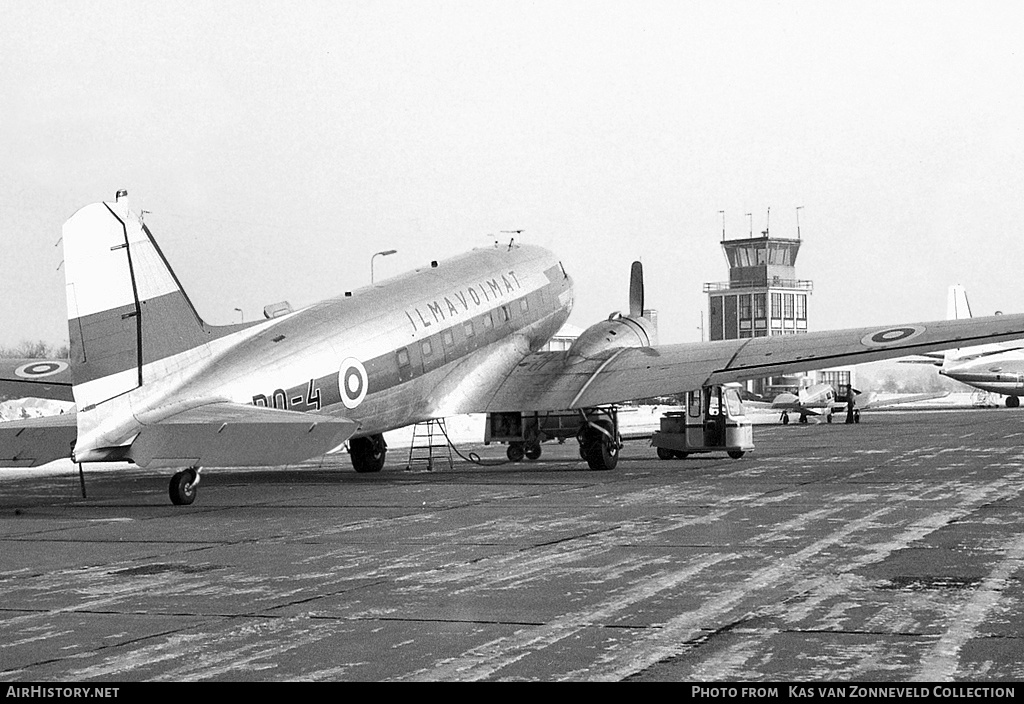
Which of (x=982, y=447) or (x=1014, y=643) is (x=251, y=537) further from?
(x=982, y=447)

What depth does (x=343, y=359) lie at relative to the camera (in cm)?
2233

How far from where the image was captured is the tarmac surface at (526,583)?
7820 mm

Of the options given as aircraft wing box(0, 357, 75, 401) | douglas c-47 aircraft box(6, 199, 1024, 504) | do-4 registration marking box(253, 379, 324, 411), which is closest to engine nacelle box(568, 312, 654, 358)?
douglas c-47 aircraft box(6, 199, 1024, 504)

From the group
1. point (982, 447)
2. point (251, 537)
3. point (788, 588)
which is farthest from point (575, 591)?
point (982, 447)

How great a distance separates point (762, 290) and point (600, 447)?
92910 mm

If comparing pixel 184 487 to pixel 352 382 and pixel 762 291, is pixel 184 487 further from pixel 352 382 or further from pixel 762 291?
pixel 762 291

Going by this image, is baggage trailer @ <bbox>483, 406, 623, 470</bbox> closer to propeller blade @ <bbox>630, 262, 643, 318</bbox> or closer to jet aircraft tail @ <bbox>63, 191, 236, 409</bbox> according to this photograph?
propeller blade @ <bbox>630, 262, 643, 318</bbox>

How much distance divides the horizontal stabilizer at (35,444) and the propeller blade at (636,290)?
15033mm

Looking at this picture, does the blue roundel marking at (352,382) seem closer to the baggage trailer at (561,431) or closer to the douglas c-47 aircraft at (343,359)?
the douglas c-47 aircraft at (343,359)

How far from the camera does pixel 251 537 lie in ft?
49.1

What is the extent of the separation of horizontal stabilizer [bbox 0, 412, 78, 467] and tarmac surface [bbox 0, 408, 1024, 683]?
79 cm

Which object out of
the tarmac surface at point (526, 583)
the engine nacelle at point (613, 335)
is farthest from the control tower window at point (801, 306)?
the tarmac surface at point (526, 583)

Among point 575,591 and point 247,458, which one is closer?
point 575,591
